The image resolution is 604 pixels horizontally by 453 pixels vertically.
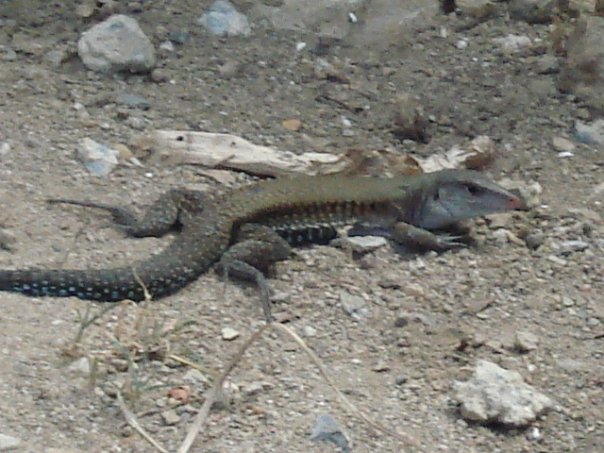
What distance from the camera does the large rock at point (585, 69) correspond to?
6848 millimetres

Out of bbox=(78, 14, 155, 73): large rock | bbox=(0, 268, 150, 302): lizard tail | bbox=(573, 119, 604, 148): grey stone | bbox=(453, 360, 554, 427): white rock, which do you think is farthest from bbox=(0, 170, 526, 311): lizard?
bbox=(78, 14, 155, 73): large rock

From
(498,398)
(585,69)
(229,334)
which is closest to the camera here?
(498,398)

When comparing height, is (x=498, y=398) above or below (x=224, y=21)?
above

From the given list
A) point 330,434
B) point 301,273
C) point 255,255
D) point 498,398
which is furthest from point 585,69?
Result: point 330,434

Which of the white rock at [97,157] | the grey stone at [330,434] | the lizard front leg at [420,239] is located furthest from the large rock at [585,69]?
the grey stone at [330,434]

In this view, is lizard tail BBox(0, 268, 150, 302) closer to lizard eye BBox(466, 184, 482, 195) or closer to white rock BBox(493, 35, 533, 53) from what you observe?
lizard eye BBox(466, 184, 482, 195)

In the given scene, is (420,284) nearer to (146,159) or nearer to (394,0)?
(146,159)

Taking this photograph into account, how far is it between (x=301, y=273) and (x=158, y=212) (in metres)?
0.63

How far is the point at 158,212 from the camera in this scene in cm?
580

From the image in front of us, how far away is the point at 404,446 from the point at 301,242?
5.36 feet

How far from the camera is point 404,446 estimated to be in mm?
4516

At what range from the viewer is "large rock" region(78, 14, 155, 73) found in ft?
22.1

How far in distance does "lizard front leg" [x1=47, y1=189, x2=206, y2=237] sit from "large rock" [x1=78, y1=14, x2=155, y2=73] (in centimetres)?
105

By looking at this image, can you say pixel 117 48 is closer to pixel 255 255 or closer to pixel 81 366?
pixel 255 255
